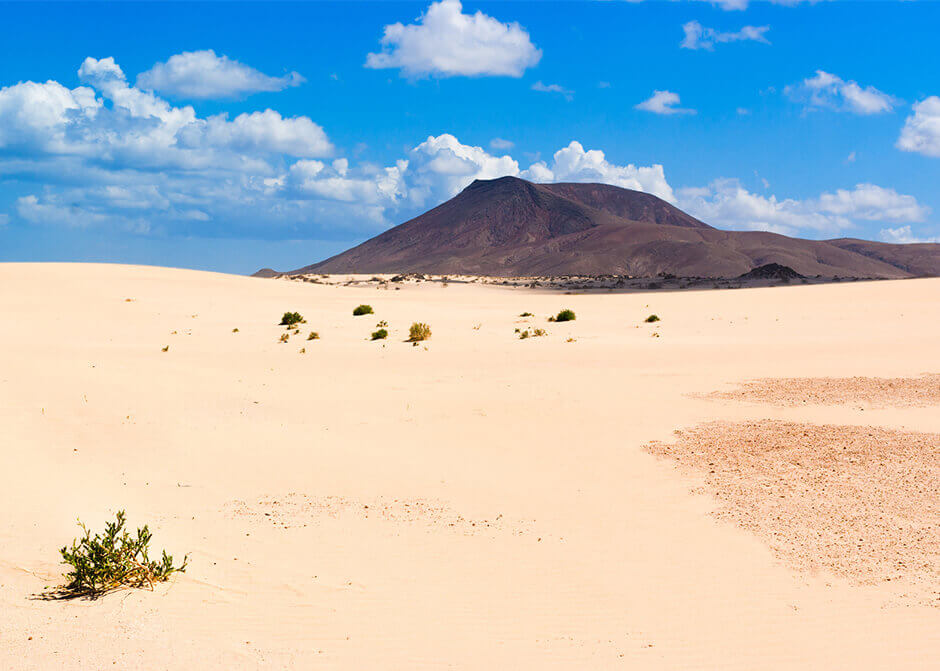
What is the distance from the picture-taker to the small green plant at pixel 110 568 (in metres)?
5.49

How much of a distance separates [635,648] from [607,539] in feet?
6.26

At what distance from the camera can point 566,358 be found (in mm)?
17156

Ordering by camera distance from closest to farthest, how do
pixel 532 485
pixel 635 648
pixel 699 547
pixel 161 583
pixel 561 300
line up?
pixel 635 648, pixel 161 583, pixel 699 547, pixel 532 485, pixel 561 300

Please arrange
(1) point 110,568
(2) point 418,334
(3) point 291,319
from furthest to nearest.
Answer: (3) point 291,319 → (2) point 418,334 → (1) point 110,568

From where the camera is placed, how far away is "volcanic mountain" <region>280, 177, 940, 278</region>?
121113 millimetres

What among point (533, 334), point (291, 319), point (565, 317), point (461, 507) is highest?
point (565, 317)

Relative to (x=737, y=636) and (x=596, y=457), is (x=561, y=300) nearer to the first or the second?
(x=596, y=457)

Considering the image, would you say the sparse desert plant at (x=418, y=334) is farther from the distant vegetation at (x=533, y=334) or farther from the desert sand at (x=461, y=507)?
the distant vegetation at (x=533, y=334)

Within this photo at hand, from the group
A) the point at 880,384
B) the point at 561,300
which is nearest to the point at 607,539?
the point at 880,384

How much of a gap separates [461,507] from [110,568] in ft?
10.8

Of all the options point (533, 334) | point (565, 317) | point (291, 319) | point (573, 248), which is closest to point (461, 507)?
point (533, 334)

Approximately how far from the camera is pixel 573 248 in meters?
140

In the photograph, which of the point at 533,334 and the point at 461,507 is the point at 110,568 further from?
the point at 533,334

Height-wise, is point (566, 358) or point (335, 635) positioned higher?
point (566, 358)
